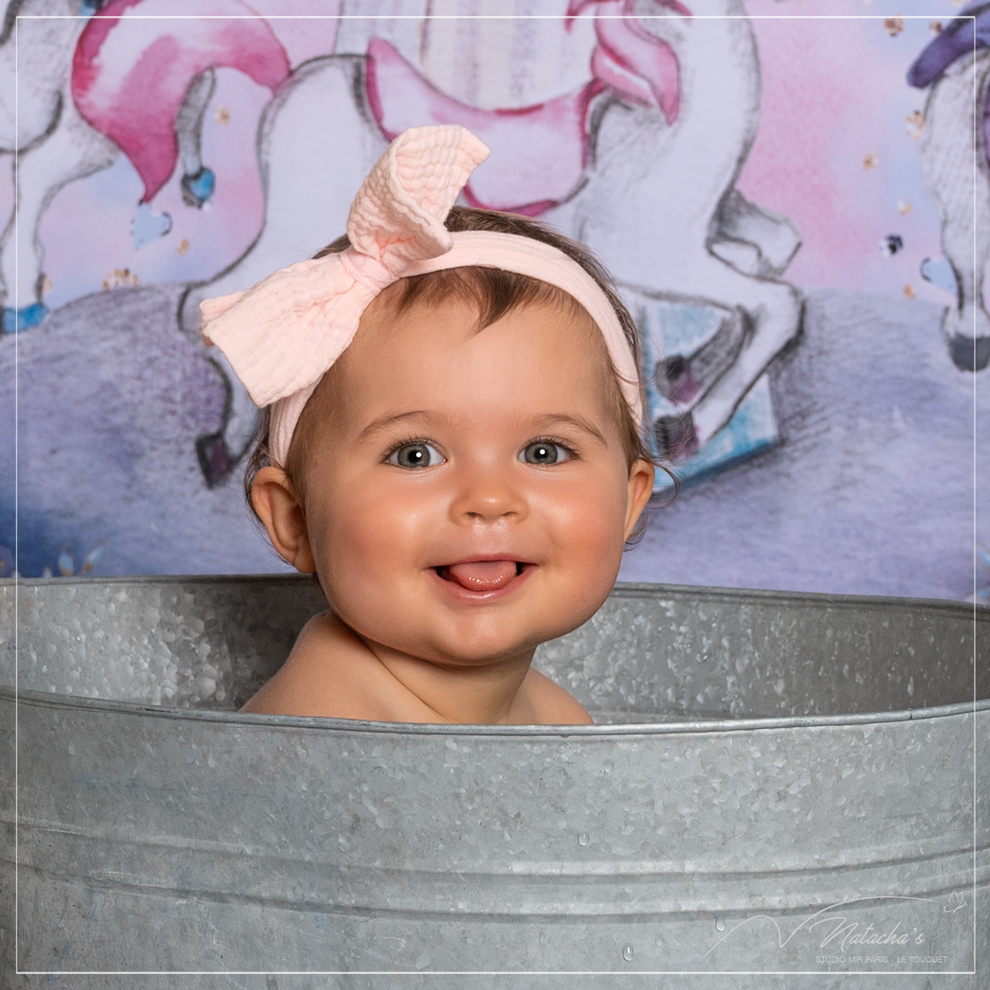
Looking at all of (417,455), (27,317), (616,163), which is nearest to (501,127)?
(616,163)

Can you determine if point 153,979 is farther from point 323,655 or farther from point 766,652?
point 766,652

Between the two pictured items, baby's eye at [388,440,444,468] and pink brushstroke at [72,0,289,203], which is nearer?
baby's eye at [388,440,444,468]

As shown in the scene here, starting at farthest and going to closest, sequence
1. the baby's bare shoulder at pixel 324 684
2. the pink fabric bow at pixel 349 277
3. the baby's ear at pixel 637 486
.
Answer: the baby's ear at pixel 637 486 < the baby's bare shoulder at pixel 324 684 < the pink fabric bow at pixel 349 277

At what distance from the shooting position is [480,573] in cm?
104

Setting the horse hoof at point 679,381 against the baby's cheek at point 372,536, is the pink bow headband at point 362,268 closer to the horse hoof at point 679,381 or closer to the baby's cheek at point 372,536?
the baby's cheek at point 372,536

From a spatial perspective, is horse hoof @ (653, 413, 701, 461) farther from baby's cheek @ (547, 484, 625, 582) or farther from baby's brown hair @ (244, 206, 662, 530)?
baby's cheek @ (547, 484, 625, 582)

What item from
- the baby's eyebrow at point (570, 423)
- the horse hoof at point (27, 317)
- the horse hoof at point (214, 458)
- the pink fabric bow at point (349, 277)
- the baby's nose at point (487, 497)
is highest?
the pink fabric bow at point (349, 277)

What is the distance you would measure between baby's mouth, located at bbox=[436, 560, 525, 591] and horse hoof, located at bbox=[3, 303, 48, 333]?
169 cm

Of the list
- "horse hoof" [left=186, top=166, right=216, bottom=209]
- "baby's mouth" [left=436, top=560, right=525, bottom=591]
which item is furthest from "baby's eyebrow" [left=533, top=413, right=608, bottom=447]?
"horse hoof" [left=186, top=166, right=216, bottom=209]

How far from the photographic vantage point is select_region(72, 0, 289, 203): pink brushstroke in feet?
8.16

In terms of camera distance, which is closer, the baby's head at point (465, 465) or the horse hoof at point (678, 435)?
the baby's head at point (465, 465)

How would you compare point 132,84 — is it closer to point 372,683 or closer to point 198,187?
point 198,187

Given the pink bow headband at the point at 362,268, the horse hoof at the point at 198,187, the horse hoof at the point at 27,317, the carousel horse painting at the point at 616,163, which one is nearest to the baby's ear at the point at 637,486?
the pink bow headband at the point at 362,268

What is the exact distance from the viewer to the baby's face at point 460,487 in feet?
3.33
